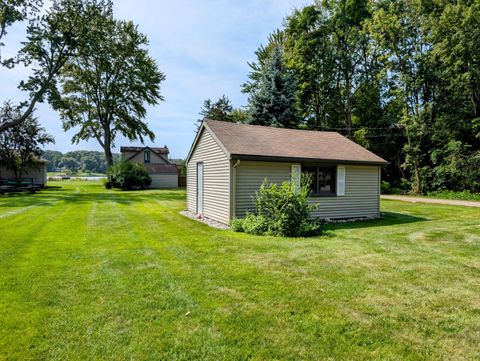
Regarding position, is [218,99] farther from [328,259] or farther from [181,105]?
[328,259]

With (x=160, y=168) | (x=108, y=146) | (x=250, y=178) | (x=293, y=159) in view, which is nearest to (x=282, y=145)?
(x=293, y=159)

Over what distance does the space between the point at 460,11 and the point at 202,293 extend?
23.5m

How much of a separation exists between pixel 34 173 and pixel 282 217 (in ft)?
108

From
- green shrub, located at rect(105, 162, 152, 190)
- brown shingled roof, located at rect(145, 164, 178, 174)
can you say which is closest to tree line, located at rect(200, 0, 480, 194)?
brown shingled roof, located at rect(145, 164, 178, 174)

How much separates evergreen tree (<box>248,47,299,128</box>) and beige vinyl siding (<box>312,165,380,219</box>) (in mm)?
10540

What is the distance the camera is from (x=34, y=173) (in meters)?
31.8

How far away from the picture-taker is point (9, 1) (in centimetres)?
1966

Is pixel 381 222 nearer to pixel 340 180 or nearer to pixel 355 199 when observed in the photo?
pixel 355 199

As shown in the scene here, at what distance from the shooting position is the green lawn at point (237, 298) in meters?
2.77

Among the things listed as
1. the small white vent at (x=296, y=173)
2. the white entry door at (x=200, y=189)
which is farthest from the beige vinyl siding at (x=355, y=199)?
the white entry door at (x=200, y=189)

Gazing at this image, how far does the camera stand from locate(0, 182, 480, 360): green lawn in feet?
9.09

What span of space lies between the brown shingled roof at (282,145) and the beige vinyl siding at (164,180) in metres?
22.2

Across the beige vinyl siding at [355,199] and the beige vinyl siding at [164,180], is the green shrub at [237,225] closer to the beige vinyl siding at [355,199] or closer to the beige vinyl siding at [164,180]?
the beige vinyl siding at [355,199]

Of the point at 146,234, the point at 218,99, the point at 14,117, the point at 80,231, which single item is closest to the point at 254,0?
the point at 146,234
